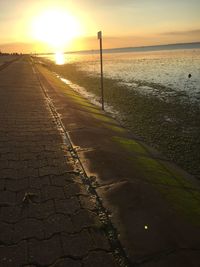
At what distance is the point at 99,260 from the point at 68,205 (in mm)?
1395

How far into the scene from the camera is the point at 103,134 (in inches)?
374

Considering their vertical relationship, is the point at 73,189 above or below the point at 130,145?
above

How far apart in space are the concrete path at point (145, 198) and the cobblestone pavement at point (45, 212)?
359 mm

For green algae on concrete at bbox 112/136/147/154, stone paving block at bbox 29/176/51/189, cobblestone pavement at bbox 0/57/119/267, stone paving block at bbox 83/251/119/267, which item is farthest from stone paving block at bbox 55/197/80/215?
green algae on concrete at bbox 112/136/147/154

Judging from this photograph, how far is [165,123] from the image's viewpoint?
12.7 m

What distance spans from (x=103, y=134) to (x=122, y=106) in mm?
7749

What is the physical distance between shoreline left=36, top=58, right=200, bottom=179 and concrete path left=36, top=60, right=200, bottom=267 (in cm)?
70

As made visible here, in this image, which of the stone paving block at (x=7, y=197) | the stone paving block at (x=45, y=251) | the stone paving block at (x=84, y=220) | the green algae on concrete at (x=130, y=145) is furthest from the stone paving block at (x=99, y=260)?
the green algae on concrete at (x=130, y=145)

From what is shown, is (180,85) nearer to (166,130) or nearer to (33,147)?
(166,130)

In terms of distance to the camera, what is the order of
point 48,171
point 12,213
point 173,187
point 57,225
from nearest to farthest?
point 57,225 → point 12,213 → point 173,187 → point 48,171

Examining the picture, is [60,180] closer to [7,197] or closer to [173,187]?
[7,197]

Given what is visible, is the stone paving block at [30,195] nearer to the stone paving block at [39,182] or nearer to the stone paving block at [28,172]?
the stone paving block at [39,182]

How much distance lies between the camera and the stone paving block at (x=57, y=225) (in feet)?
13.6

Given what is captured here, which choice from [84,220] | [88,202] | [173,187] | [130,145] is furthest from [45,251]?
[130,145]
